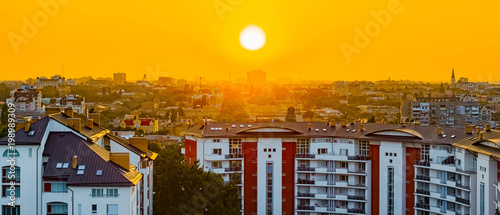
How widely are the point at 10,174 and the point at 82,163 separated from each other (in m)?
1.99

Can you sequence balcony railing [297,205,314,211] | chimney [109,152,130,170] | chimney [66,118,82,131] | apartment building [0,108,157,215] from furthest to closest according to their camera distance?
balcony railing [297,205,314,211], chimney [66,118,82,131], chimney [109,152,130,170], apartment building [0,108,157,215]

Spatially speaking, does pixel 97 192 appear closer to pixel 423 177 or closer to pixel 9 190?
pixel 9 190

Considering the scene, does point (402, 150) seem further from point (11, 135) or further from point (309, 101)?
point (309, 101)

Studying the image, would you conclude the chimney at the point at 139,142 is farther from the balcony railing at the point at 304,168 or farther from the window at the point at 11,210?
the balcony railing at the point at 304,168

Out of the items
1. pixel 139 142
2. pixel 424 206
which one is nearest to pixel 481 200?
pixel 424 206

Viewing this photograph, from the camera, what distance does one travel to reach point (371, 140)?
30.2m

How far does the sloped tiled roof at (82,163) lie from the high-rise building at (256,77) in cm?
15593

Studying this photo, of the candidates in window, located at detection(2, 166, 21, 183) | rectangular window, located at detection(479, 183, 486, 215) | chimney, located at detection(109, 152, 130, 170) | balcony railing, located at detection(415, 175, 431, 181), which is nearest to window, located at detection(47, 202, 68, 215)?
window, located at detection(2, 166, 21, 183)

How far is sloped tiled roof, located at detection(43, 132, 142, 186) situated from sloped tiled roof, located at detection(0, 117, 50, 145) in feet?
1.38

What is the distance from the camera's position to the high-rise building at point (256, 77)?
7052 inches

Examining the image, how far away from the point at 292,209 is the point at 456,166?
7.38 metres

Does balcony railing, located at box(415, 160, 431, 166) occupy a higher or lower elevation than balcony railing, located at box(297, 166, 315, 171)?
higher

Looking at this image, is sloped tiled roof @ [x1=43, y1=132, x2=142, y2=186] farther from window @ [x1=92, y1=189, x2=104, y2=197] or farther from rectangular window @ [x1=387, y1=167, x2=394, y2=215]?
rectangular window @ [x1=387, y1=167, x2=394, y2=215]

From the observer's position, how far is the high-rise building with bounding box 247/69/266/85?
179 m
